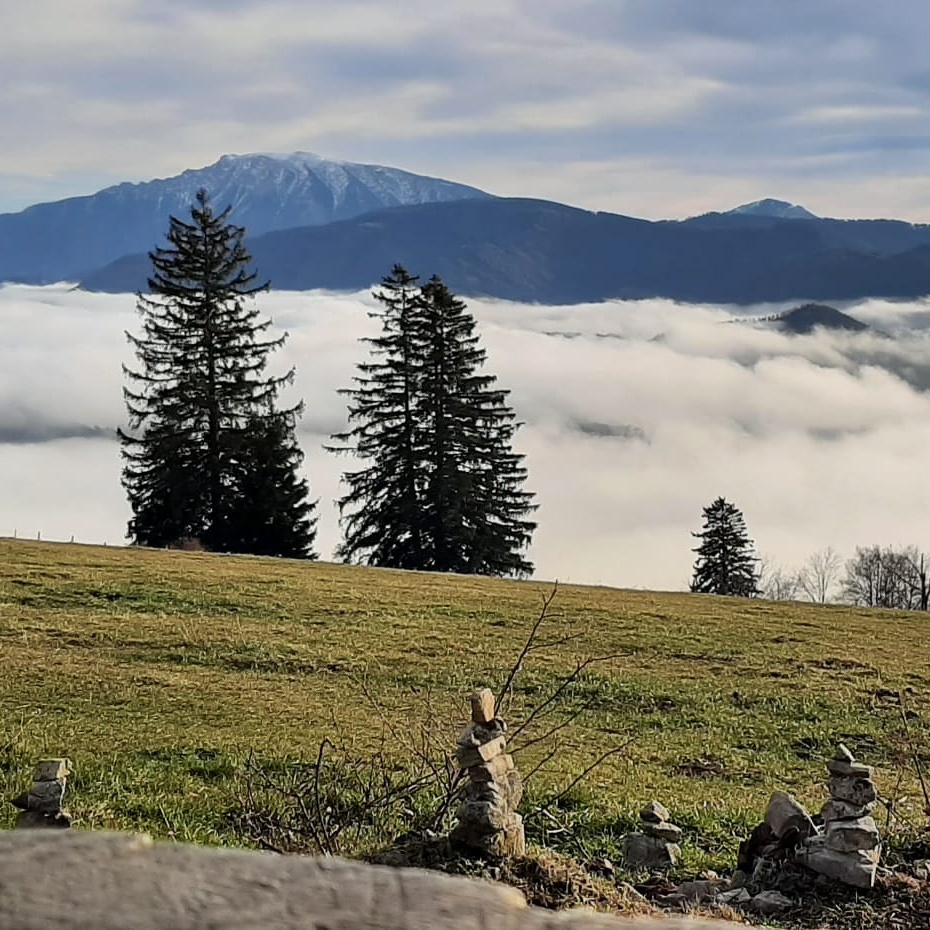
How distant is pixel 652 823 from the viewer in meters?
6.84

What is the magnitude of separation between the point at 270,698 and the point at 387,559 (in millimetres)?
27258

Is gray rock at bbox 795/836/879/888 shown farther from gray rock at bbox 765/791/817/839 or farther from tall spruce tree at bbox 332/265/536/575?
tall spruce tree at bbox 332/265/536/575

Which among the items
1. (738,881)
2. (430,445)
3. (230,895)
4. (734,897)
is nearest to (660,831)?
(738,881)

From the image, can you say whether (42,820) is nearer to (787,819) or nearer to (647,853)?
(647,853)

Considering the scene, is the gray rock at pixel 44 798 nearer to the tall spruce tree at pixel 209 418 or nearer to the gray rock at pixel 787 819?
the gray rock at pixel 787 819

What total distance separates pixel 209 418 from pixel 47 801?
33390mm

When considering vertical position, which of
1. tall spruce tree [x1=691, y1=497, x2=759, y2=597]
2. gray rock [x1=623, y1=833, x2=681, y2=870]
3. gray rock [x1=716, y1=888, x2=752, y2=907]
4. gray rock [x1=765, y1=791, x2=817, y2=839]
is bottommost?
gray rock [x1=623, y1=833, x2=681, y2=870]

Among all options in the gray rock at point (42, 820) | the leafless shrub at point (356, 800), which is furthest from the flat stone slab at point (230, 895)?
the gray rock at point (42, 820)

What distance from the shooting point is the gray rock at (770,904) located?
550 centimetres

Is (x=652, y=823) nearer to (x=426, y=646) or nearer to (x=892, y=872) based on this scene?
(x=892, y=872)

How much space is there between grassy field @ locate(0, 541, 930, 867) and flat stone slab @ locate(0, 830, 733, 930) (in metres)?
5.15

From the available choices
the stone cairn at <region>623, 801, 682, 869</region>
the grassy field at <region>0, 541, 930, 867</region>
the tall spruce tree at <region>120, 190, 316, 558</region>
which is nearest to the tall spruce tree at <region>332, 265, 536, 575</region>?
the tall spruce tree at <region>120, 190, 316, 558</region>

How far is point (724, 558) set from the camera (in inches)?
1966

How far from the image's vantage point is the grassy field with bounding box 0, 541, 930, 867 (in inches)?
350
